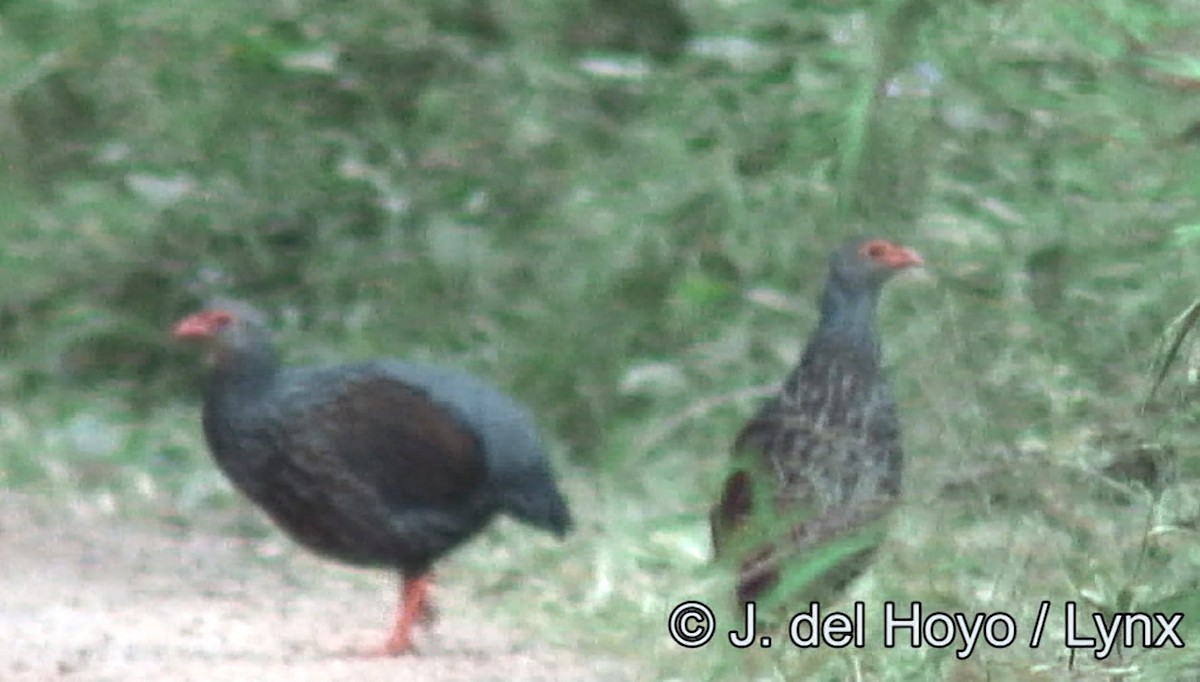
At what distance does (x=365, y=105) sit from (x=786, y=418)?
12.7 feet

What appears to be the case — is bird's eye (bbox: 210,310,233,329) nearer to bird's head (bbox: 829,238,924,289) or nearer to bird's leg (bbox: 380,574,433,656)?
bird's leg (bbox: 380,574,433,656)

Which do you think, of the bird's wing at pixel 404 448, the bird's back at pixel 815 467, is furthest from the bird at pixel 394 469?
the bird's back at pixel 815 467

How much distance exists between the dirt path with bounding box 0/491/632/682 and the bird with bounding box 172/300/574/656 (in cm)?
22

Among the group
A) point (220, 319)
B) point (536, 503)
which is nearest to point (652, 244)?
point (220, 319)

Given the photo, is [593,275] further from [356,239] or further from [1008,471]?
[1008,471]

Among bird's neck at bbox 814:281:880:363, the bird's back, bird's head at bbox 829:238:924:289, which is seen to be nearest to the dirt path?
the bird's back

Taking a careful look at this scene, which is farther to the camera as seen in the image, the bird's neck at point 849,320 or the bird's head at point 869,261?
the bird's head at point 869,261

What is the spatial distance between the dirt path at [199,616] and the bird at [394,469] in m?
0.22

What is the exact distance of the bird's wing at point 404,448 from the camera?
5883 millimetres

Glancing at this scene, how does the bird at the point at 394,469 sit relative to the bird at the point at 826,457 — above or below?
below

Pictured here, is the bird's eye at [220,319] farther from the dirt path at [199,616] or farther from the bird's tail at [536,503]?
the bird's tail at [536,503]

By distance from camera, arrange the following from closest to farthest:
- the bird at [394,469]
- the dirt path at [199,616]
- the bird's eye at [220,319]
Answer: the dirt path at [199,616]
the bird at [394,469]
the bird's eye at [220,319]

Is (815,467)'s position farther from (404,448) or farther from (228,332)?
(228,332)

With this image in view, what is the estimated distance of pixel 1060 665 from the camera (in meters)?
4.23
